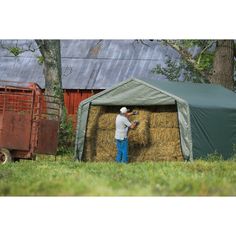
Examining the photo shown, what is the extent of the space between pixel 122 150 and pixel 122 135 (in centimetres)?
31

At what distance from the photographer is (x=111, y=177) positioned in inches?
537

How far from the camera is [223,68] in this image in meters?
20.4

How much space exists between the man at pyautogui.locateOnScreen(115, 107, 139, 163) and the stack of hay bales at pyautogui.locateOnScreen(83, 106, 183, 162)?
38 centimetres

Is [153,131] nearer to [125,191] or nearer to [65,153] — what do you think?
[65,153]

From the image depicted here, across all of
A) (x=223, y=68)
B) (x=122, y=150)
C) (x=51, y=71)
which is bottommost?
(x=122, y=150)

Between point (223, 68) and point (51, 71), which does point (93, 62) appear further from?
point (223, 68)

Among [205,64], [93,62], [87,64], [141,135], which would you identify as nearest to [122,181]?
[141,135]

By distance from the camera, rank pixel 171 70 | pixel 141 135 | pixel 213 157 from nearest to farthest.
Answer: pixel 213 157 < pixel 141 135 < pixel 171 70

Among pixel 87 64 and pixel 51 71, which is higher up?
pixel 87 64

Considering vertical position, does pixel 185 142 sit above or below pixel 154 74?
below

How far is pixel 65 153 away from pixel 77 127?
Result: 32.3 inches
